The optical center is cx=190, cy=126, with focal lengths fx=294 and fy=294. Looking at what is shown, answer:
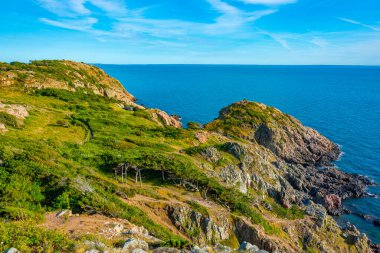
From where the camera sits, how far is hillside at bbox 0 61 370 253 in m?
25.5

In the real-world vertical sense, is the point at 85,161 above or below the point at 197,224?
above

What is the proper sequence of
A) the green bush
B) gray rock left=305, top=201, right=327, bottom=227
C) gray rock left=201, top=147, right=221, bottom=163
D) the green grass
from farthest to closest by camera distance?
gray rock left=201, top=147, right=221, bottom=163
the green bush
gray rock left=305, top=201, right=327, bottom=227
the green grass

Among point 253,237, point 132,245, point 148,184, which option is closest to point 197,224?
point 253,237

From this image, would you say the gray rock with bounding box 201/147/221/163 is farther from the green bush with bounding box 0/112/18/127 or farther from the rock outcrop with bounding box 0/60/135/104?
the rock outcrop with bounding box 0/60/135/104

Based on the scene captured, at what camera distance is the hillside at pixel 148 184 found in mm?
25500

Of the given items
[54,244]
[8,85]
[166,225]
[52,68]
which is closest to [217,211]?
[166,225]

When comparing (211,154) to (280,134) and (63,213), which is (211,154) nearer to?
(63,213)

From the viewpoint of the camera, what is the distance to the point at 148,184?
4734cm

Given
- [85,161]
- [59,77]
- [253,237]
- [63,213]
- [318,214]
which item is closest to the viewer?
[63,213]

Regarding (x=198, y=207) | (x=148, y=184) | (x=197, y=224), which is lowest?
(x=197, y=224)

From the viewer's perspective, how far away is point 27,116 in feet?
237

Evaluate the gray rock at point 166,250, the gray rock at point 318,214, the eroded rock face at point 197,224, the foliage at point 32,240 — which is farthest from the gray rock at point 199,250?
the gray rock at point 318,214

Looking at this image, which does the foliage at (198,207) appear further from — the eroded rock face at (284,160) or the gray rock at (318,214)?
the gray rock at (318,214)

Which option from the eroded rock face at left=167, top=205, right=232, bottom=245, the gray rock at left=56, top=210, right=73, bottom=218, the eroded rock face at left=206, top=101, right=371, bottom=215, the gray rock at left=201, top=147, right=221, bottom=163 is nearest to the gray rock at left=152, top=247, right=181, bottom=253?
the gray rock at left=56, top=210, right=73, bottom=218
